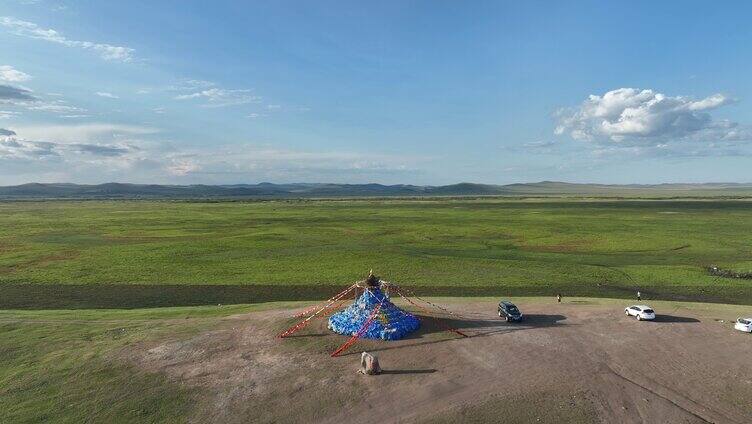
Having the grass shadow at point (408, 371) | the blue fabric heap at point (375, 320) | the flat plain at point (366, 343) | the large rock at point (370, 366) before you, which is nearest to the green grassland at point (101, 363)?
the flat plain at point (366, 343)

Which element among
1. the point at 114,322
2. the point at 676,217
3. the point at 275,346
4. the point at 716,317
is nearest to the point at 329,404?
the point at 275,346

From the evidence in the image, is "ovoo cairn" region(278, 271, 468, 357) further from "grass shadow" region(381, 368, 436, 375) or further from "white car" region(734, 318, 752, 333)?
"white car" region(734, 318, 752, 333)

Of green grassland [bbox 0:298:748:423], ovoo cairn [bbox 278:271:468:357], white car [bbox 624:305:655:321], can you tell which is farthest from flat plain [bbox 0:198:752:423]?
ovoo cairn [bbox 278:271:468:357]

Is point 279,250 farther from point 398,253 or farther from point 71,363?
point 71,363

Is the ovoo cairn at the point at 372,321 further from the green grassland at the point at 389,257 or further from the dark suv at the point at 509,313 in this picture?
the green grassland at the point at 389,257

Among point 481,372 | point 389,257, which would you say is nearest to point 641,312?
point 481,372

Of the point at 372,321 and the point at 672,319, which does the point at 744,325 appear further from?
the point at 372,321
